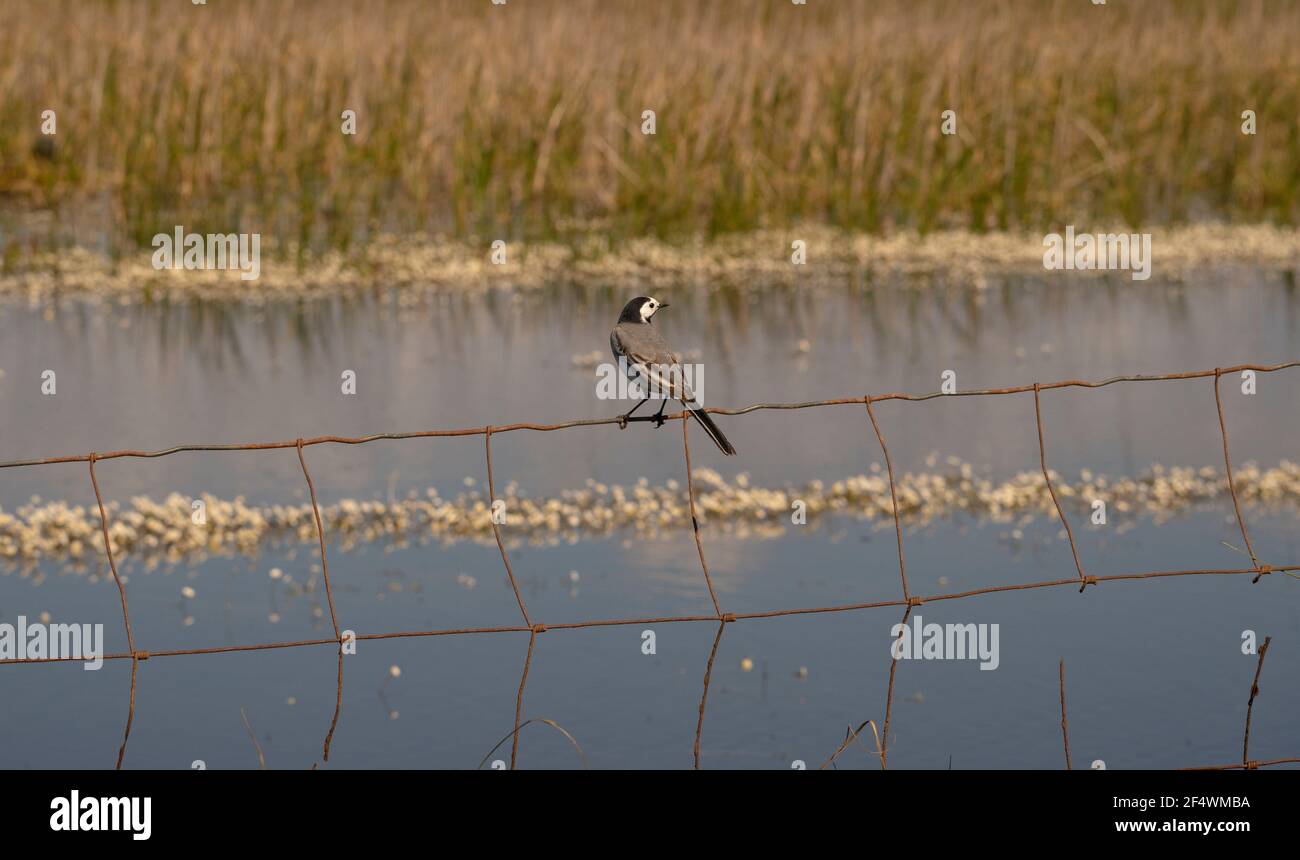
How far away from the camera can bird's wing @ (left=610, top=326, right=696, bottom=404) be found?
24.9 ft

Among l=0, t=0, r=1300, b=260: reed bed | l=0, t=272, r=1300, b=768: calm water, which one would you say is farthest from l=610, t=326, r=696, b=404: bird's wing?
l=0, t=0, r=1300, b=260: reed bed

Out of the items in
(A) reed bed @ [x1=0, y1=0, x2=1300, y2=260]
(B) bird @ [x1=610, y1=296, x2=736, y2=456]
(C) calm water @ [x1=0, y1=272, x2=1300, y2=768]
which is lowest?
(C) calm water @ [x1=0, y1=272, x2=1300, y2=768]

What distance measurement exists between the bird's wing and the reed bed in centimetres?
1371

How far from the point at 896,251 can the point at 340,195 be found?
702 centimetres

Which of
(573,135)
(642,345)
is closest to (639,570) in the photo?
(642,345)

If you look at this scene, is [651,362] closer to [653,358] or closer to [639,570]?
[653,358]

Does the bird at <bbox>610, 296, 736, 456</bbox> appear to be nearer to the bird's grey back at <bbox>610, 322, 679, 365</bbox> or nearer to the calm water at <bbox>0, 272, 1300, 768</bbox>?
the bird's grey back at <bbox>610, 322, 679, 365</bbox>

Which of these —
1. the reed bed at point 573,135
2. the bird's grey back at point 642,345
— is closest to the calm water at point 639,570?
the bird's grey back at point 642,345

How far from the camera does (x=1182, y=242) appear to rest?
23438 millimetres

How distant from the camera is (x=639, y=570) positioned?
1061 cm

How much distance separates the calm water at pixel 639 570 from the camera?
823cm

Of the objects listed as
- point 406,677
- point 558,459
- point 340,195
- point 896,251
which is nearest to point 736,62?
point 896,251

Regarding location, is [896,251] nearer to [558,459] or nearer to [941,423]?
[941,423]

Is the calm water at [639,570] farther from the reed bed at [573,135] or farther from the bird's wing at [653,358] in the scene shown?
the reed bed at [573,135]
